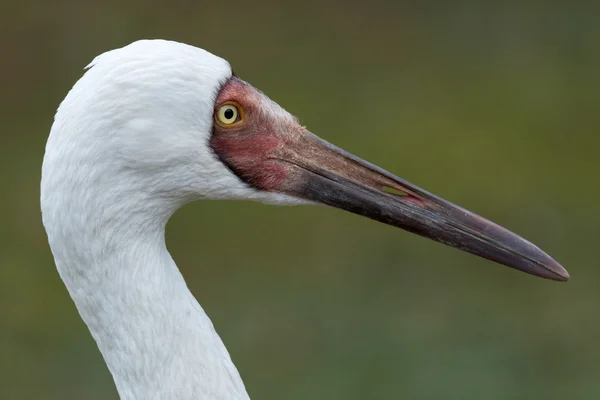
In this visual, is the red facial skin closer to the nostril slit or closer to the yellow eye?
the yellow eye

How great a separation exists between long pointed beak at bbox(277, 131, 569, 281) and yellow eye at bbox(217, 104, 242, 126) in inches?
7.1

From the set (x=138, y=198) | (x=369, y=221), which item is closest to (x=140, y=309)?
(x=138, y=198)

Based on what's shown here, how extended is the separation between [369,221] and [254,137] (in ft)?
16.6

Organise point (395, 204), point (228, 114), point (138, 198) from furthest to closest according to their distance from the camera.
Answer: point (395, 204) < point (228, 114) < point (138, 198)

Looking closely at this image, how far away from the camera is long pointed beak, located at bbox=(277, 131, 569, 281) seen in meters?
2.98

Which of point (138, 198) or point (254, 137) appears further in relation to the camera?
point (254, 137)

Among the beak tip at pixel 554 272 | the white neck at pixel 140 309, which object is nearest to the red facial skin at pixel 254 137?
the white neck at pixel 140 309

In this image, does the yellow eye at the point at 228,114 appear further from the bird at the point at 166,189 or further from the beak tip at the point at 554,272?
the beak tip at the point at 554,272

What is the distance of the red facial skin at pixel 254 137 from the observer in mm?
2840

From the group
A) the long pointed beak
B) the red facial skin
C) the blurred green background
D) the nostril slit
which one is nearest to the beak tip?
the long pointed beak

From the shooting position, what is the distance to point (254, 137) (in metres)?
2.91

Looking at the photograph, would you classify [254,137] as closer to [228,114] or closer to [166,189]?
[228,114]

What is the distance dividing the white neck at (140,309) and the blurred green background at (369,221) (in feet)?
11.6

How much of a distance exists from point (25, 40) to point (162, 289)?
24.1ft
